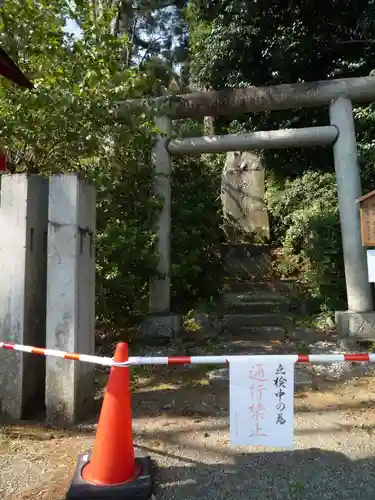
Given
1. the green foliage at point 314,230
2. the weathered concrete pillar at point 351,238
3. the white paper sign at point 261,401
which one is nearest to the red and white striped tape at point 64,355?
the white paper sign at point 261,401

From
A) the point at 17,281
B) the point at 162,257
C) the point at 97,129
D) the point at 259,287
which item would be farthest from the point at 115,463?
the point at 259,287

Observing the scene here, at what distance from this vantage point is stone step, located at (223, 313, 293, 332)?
23.3ft

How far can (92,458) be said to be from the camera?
8.25 feet

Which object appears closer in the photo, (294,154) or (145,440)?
(145,440)

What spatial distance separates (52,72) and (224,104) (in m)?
2.96

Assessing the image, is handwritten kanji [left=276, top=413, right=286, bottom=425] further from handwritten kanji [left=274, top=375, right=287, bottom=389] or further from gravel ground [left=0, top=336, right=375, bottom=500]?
gravel ground [left=0, top=336, right=375, bottom=500]

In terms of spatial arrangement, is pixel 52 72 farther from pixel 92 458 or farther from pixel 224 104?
pixel 92 458

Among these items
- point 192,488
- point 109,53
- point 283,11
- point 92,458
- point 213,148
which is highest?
point 283,11

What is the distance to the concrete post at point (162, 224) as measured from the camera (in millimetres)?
6707

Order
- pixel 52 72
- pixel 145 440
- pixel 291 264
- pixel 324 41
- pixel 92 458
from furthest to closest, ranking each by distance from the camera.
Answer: pixel 291 264 → pixel 324 41 → pixel 52 72 → pixel 145 440 → pixel 92 458

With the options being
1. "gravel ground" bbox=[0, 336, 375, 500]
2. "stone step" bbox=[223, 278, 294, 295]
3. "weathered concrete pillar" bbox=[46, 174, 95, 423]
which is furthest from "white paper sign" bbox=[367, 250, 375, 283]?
"stone step" bbox=[223, 278, 294, 295]

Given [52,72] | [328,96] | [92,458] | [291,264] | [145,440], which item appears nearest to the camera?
[92,458]

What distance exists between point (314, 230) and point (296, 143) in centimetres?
172

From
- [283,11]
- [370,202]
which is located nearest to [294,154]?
[283,11]
